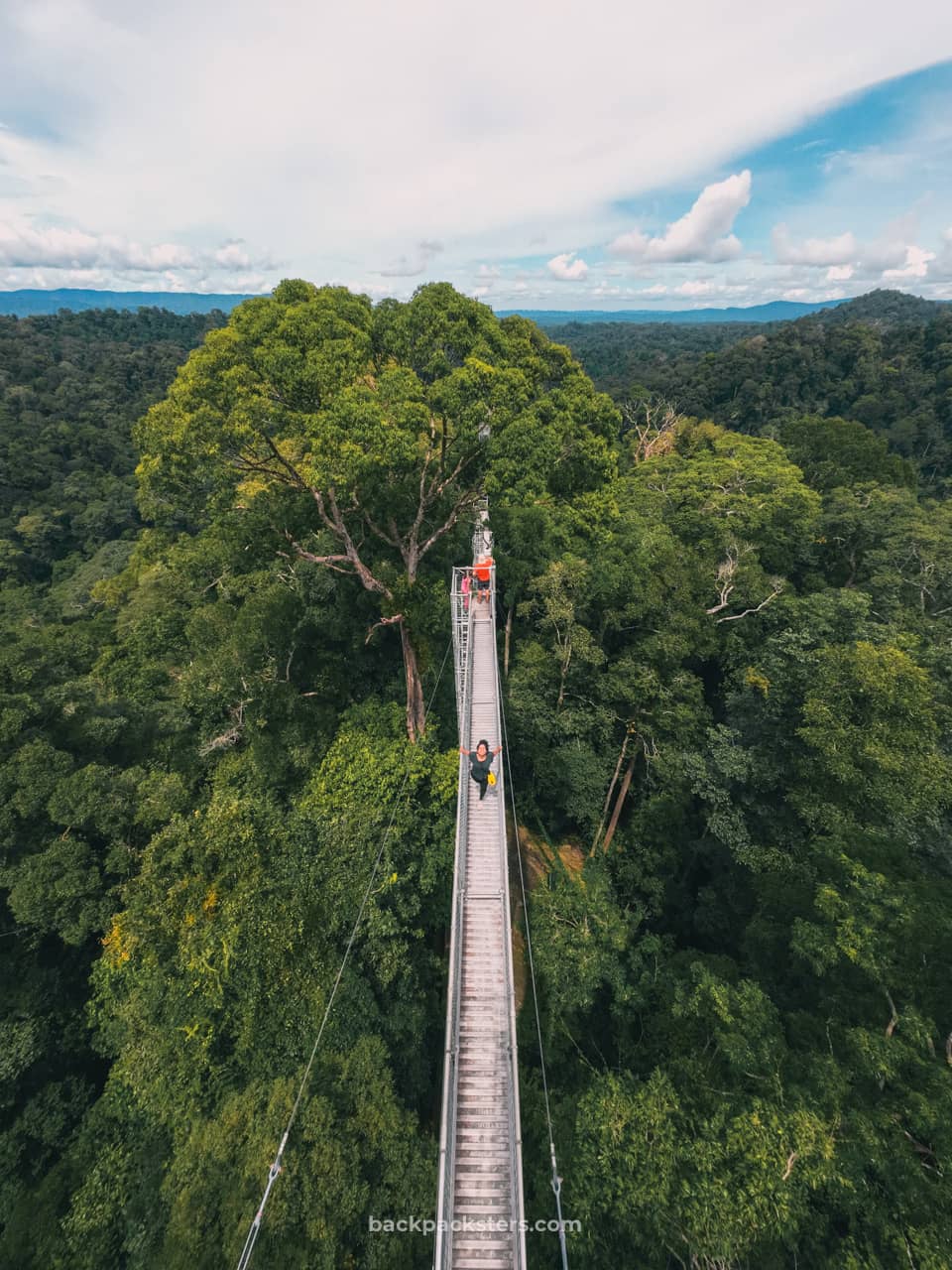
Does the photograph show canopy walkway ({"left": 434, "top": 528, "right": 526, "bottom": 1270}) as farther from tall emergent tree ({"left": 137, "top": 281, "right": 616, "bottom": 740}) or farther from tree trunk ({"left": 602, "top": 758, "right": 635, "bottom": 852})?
tree trunk ({"left": 602, "top": 758, "right": 635, "bottom": 852})

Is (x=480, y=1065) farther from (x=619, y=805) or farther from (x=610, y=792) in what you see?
(x=619, y=805)

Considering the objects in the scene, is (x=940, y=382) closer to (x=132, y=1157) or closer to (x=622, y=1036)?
(x=622, y=1036)

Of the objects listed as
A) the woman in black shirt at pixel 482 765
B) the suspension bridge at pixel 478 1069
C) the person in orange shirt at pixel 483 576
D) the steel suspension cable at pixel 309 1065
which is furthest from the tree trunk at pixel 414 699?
the person in orange shirt at pixel 483 576

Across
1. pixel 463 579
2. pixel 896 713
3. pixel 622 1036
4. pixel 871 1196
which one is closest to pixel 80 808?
pixel 463 579

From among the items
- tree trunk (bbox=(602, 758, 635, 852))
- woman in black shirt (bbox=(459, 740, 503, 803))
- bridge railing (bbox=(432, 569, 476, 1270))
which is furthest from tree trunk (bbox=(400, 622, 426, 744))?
tree trunk (bbox=(602, 758, 635, 852))

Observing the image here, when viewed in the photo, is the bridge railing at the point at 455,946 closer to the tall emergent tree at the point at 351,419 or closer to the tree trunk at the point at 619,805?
the tall emergent tree at the point at 351,419

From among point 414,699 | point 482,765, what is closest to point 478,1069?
point 482,765
